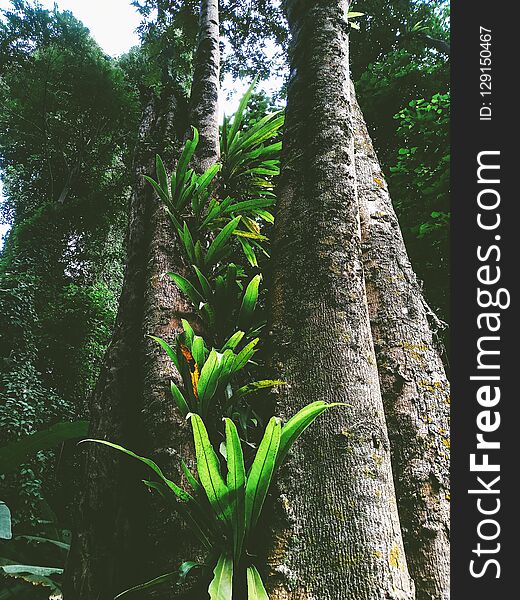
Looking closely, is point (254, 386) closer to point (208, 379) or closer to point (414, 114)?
point (208, 379)

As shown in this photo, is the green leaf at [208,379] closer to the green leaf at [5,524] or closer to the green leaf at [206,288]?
the green leaf at [206,288]

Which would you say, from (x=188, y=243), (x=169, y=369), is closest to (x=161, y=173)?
(x=188, y=243)

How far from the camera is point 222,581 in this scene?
0.89 metres

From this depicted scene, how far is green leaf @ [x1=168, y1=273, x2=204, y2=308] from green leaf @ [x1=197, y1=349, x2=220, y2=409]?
1.40ft

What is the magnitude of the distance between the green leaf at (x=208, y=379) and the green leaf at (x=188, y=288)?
425 mm

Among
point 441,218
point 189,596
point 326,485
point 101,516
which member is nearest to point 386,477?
point 326,485

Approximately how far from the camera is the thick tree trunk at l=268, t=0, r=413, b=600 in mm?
915

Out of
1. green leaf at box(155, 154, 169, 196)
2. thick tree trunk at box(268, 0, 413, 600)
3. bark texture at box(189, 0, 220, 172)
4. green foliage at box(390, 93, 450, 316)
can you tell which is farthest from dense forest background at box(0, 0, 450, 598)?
green leaf at box(155, 154, 169, 196)

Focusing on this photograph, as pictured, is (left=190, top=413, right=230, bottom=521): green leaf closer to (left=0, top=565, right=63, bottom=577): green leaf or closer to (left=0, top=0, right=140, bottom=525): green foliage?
(left=0, top=565, right=63, bottom=577): green leaf

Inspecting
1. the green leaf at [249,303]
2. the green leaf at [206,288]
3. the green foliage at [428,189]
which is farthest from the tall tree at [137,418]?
the green foliage at [428,189]

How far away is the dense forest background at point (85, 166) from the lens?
5.23 m

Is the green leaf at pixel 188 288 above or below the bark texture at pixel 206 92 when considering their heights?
below

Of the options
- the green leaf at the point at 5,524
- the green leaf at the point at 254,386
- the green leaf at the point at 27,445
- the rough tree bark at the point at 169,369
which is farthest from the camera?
the green leaf at the point at 27,445

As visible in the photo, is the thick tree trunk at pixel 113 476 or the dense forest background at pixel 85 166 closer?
the thick tree trunk at pixel 113 476
